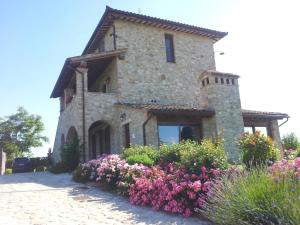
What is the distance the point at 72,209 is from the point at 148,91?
36.1ft

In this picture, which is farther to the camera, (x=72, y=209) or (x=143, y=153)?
(x=143, y=153)

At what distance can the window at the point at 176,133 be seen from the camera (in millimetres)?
15059

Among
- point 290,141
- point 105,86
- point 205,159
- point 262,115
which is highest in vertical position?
point 105,86

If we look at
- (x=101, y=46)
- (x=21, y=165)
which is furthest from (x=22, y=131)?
(x=101, y=46)

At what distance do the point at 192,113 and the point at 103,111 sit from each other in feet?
14.7

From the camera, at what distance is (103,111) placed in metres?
15.9

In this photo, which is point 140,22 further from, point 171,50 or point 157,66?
point 157,66

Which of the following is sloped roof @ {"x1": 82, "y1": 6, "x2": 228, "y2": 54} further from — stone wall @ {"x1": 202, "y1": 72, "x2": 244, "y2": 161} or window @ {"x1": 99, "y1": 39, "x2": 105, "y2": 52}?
stone wall @ {"x1": 202, "y1": 72, "x2": 244, "y2": 161}

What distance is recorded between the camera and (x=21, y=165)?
2148 centimetres

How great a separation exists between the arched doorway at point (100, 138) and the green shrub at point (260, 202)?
1289cm

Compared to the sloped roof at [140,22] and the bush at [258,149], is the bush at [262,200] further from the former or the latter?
the sloped roof at [140,22]

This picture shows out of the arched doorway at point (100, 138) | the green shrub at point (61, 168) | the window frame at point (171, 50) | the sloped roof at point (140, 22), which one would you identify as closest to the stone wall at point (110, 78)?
the arched doorway at point (100, 138)

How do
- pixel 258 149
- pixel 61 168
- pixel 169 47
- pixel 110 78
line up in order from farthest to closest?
pixel 169 47 → pixel 110 78 → pixel 61 168 → pixel 258 149

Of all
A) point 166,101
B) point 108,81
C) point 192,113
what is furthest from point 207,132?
point 108,81
